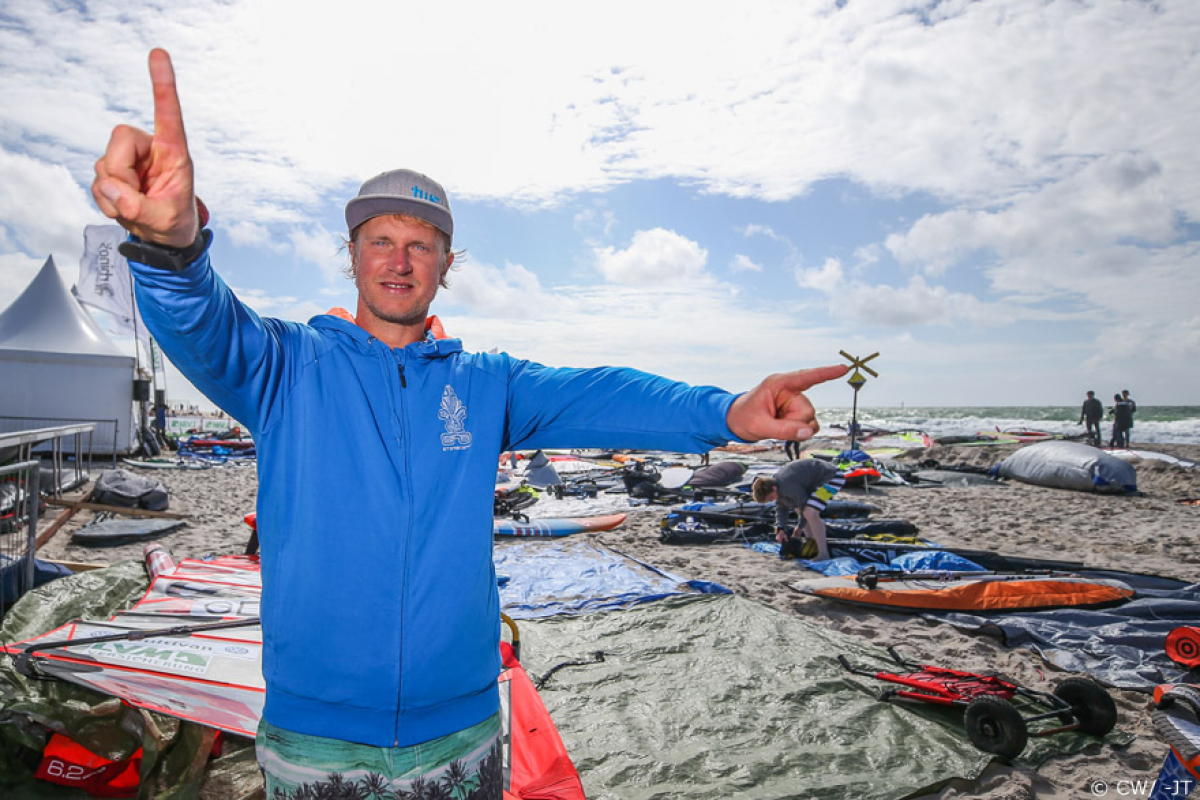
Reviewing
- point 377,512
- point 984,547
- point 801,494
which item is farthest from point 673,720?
point 984,547

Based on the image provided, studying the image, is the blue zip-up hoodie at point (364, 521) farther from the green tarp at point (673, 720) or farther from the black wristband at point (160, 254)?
the green tarp at point (673, 720)

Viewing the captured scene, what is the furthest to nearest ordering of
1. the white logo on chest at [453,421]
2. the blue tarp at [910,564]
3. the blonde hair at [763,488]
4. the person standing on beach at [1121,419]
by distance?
the person standing on beach at [1121,419] → the blonde hair at [763,488] → the blue tarp at [910,564] → the white logo on chest at [453,421]

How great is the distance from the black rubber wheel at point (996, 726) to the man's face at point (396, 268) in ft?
13.2

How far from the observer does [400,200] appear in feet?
5.74

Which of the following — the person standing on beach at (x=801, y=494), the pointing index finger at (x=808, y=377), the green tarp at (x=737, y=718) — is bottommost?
the green tarp at (x=737, y=718)

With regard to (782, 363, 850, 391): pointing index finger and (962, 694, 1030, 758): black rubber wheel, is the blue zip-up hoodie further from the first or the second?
(962, 694, 1030, 758): black rubber wheel

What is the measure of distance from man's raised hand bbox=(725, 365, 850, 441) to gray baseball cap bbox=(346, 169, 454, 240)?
102cm

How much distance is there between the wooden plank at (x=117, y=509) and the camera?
9504 millimetres

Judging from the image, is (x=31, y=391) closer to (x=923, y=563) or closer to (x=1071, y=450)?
(x=923, y=563)

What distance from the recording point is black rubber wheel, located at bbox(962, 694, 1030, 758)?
3.67 m

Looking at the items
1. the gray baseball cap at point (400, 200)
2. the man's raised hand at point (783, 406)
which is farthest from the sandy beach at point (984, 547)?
the gray baseball cap at point (400, 200)

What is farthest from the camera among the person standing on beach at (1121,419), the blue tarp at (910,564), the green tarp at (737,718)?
the person standing on beach at (1121,419)

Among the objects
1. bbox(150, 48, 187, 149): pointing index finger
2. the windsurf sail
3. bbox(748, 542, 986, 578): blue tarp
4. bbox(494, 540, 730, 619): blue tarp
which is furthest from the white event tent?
bbox(150, 48, 187, 149): pointing index finger

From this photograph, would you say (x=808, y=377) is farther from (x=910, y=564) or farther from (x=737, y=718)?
(x=910, y=564)
